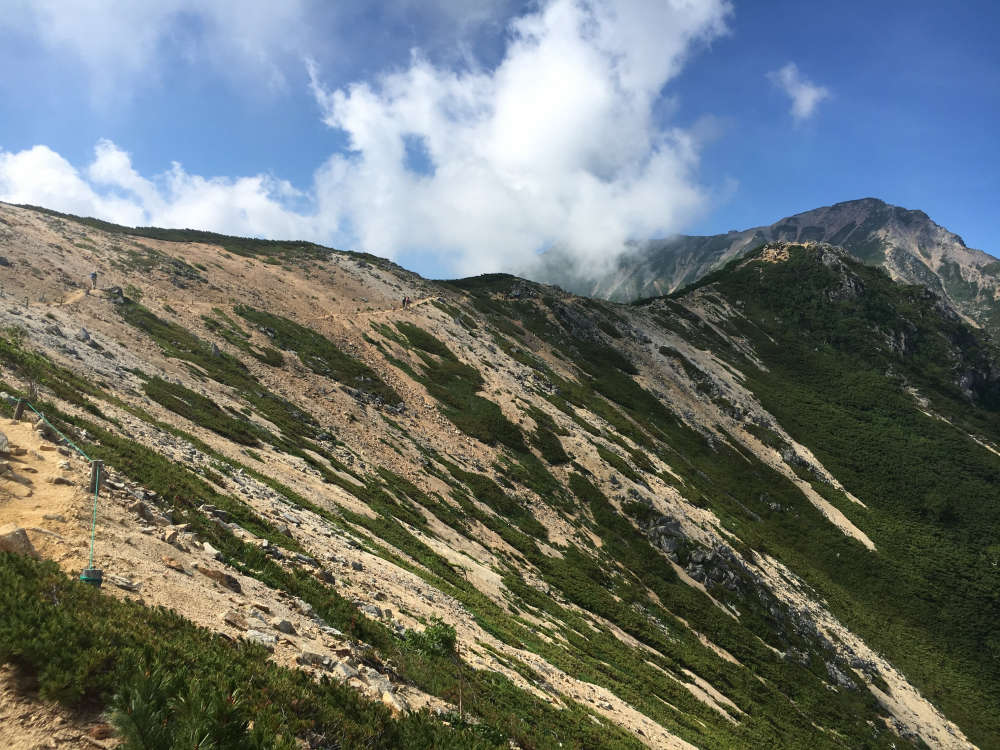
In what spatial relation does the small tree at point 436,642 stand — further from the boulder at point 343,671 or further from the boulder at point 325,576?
the boulder at point 325,576

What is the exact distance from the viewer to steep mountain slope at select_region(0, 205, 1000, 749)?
11672 mm

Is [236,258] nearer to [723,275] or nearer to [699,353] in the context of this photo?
[699,353]

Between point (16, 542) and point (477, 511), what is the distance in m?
34.9

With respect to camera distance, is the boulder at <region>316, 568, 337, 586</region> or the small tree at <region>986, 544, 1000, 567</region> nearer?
the boulder at <region>316, 568, 337, 586</region>

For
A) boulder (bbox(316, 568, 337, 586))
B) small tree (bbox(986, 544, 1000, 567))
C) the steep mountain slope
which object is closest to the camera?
the steep mountain slope

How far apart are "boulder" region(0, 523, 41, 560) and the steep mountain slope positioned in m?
0.62

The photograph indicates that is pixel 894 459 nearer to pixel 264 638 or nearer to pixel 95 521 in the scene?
pixel 264 638

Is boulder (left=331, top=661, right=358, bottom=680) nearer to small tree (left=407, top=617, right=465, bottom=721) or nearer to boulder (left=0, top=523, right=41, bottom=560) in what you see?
small tree (left=407, top=617, right=465, bottom=721)

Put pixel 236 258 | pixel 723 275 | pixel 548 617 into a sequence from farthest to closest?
1. pixel 723 275
2. pixel 236 258
3. pixel 548 617

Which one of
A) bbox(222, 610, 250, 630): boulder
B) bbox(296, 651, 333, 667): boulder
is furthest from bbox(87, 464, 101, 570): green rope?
bbox(296, 651, 333, 667): boulder

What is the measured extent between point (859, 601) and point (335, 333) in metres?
77.4

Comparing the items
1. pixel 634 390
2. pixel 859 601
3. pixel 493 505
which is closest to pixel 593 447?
pixel 493 505

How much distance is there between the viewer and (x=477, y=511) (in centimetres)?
4209

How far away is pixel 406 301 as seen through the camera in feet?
279
